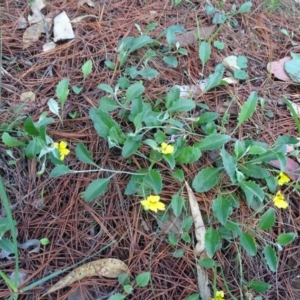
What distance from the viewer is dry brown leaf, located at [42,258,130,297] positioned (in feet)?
4.30

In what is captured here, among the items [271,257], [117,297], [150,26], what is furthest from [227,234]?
[150,26]

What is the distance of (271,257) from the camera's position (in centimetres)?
135

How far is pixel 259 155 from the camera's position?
1434mm

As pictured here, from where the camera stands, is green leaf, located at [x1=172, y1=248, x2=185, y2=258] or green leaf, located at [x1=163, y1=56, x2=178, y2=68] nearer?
green leaf, located at [x1=172, y1=248, x2=185, y2=258]

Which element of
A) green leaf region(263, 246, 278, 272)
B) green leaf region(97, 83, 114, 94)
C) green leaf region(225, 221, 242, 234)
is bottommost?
green leaf region(263, 246, 278, 272)

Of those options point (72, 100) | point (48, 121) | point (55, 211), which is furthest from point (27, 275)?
point (72, 100)

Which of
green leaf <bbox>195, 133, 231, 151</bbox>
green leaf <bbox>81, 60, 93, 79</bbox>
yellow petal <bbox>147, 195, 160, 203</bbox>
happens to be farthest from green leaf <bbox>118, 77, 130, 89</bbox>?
yellow petal <bbox>147, 195, 160, 203</bbox>

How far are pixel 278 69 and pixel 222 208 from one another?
72 centimetres

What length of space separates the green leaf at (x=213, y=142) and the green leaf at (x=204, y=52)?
1.26 feet

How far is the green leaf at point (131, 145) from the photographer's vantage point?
138cm

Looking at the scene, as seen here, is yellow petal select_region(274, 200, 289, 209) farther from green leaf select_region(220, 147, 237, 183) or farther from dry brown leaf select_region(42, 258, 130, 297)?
dry brown leaf select_region(42, 258, 130, 297)

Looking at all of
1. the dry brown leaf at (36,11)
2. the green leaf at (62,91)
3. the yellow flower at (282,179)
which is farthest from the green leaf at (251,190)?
the dry brown leaf at (36,11)

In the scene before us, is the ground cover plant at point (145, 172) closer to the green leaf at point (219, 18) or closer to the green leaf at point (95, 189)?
the green leaf at point (95, 189)

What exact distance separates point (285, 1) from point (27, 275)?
168 centimetres
